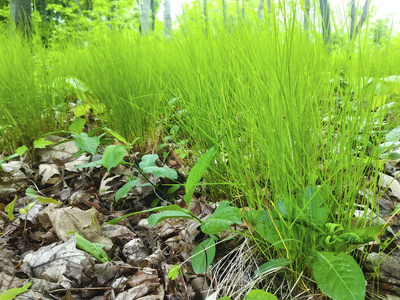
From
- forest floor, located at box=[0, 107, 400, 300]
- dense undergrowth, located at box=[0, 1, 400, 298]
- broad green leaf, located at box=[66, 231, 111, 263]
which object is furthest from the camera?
broad green leaf, located at box=[66, 231, 111, 263]

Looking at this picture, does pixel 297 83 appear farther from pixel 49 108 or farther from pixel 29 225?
pixel 49 108

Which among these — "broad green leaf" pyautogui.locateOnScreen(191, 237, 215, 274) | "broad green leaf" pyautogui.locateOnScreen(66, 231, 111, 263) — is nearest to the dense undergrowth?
"broad green leaf" pyautogui.locateOnScreen(191, 237, 215, 274)

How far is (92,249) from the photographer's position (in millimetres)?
875

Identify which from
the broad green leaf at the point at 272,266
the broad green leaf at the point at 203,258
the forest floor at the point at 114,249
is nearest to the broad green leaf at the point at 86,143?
the forest floor at the point at 114,249

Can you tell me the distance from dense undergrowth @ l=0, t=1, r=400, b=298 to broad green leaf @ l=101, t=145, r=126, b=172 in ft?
0.55

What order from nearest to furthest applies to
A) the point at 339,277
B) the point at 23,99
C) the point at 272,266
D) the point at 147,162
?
1. the point at 339,277
2. the point at 272,266
3. the point at 147,162
4. the point at 23,99

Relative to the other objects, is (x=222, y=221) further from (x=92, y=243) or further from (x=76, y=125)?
(x=76, y=125)

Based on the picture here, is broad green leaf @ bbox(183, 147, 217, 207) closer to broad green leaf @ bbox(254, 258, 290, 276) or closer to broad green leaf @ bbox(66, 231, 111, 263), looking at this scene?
broad green leaf @ bbox(254, 258, 290, 276)

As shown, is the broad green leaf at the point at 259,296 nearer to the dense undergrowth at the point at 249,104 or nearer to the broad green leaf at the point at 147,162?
the dense undergrowth at the point at 249,104

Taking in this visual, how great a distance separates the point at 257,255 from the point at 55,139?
1372 mm

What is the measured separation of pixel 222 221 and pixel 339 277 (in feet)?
0.86

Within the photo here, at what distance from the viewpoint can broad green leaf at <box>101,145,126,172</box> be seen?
39.4 inches

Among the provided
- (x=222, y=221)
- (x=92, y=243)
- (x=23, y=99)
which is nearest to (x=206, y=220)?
(x=222, y=221)

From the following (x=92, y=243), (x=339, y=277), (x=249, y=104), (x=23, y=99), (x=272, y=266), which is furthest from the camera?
(x=23, y=99)
